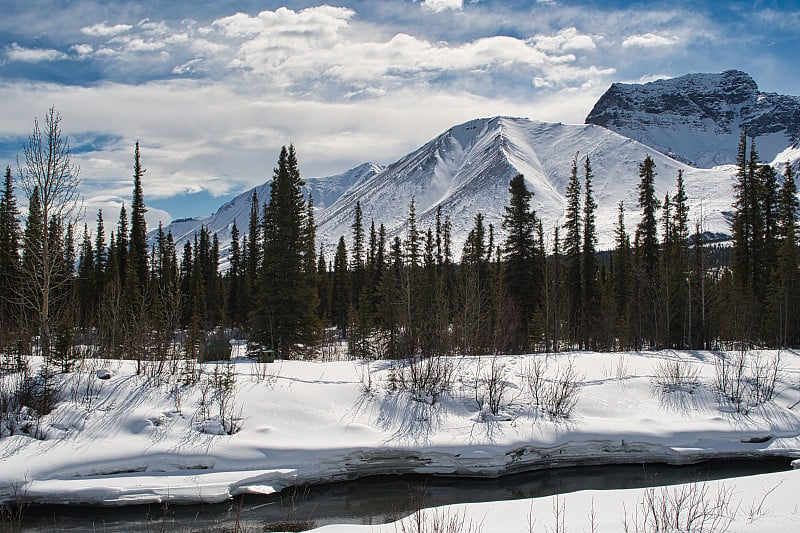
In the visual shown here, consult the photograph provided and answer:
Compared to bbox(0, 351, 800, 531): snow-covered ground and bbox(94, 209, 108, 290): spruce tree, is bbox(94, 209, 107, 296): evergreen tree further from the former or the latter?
bbox(0, 351, 800, 531): snow-covered ground

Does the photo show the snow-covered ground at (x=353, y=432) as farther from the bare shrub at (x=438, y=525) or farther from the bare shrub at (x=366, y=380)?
the bare shrub at (x=438, y=525)

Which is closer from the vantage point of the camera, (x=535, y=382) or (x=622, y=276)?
(x=535, y=382)

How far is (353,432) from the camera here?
1359 centimetres

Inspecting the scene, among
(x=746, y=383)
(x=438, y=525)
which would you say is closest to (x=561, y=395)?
(x=746, y=383)

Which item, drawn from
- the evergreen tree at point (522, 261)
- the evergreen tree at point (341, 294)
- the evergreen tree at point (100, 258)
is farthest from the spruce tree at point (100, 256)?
the evergreen tree at point (522, 261)

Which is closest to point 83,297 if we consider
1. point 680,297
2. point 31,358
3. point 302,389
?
point 31,358

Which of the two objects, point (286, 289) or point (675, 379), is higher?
point (286, 289)

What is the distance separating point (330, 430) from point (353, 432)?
0.59m

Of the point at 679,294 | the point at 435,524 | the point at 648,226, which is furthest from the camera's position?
the point at 648,226

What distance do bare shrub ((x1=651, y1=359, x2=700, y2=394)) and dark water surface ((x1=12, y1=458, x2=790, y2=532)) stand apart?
2714 mm

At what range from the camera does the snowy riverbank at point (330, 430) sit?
1163 cm

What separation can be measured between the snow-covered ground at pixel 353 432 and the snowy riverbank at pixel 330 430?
37mm

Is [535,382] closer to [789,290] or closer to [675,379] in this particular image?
[675,379]

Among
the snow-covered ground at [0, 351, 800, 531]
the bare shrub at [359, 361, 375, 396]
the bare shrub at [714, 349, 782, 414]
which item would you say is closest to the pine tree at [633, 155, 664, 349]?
the bare shrub at [714, 349, 782, 414]
